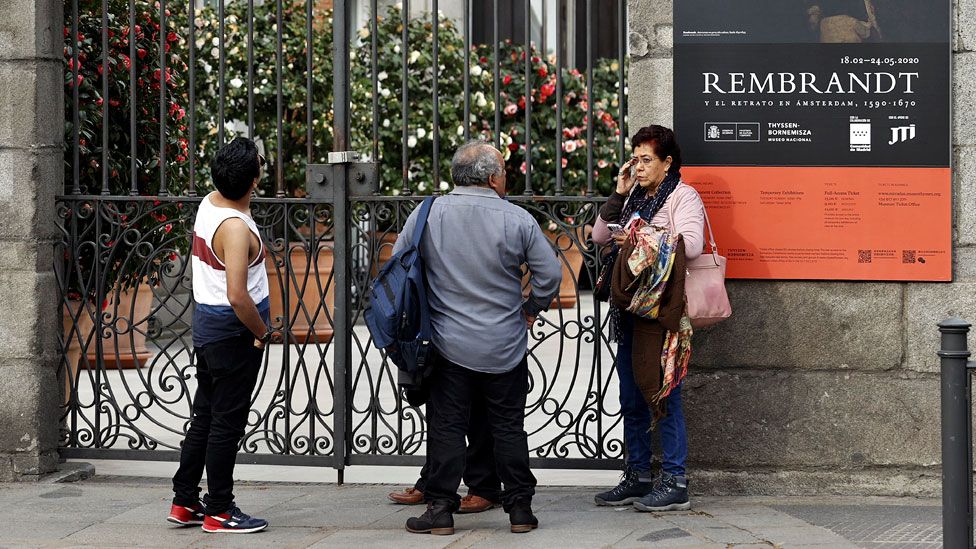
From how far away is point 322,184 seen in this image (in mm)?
7074

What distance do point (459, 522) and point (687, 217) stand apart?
5.41 ft

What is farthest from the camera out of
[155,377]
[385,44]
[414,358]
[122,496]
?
[385,44]

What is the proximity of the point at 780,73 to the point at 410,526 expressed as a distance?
2.68 m

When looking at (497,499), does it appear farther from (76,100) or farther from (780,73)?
(76,100)

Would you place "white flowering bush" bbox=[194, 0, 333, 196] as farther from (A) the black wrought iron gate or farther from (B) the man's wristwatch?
(B) the man's wristwatch

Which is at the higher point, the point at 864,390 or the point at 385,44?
the point at 385,44

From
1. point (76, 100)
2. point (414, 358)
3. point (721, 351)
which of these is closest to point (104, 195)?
point (76, 100)

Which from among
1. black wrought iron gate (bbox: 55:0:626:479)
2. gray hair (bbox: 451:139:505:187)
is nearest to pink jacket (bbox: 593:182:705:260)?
black wrought iron gate (bbox: 55:0:626:479)

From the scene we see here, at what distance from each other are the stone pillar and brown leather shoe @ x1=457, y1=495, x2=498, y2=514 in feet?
7.52

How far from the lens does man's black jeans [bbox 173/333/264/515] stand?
5758mm

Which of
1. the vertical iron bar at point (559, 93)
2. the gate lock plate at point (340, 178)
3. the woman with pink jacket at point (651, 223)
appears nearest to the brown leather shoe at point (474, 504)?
the woman with pink jacket at point (651, 223)

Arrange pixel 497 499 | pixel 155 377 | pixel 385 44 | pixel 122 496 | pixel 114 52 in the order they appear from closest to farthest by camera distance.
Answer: pixel 497 499 < pixel 122 496 < pixel 114 52 < pixel 155 377 < pixel 385 44

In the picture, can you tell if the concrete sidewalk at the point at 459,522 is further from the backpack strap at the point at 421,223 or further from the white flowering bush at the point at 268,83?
the white flowering bush at the point at 268,83

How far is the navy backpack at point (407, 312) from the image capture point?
5.75 m
